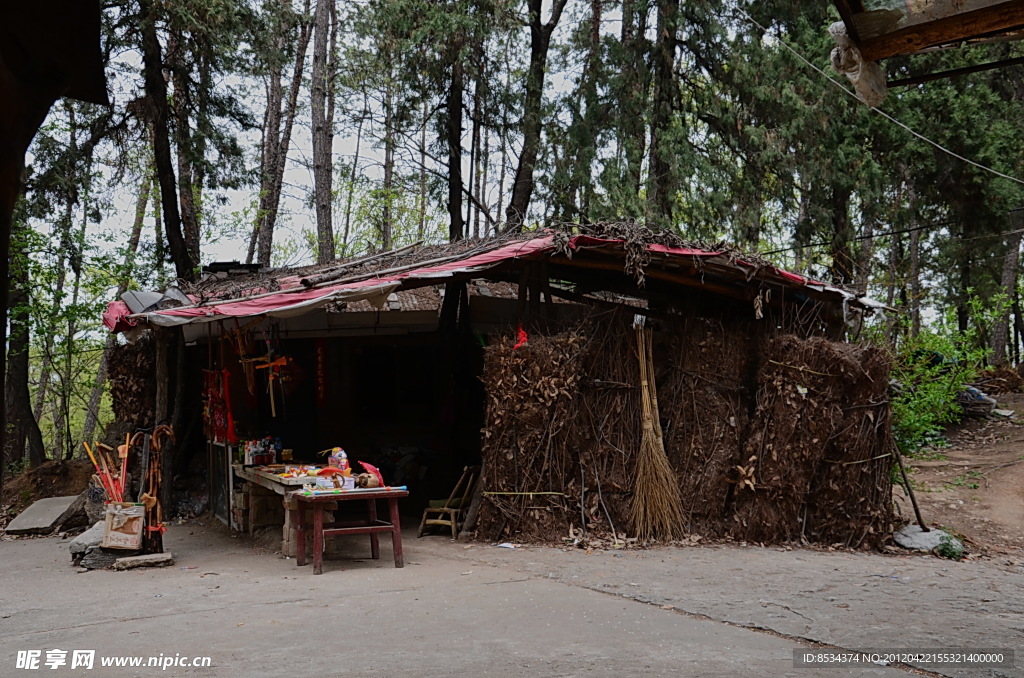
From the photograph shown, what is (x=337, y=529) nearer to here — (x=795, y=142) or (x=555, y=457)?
(x=555, y=457)

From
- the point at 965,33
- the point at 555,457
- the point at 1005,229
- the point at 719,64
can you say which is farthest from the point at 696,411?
the point at 1005,229

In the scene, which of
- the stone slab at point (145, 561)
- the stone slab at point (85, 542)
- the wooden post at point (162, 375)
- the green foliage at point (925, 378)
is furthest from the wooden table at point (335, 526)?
the green foliage at point (925, 378)

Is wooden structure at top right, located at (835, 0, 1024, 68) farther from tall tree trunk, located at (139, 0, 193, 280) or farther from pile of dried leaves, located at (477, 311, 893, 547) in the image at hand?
tall tree trunk, located at (139, 0, 193, 280)

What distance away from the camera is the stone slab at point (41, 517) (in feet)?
35.2

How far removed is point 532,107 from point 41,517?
10.7 meters

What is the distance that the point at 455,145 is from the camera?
1619 cm

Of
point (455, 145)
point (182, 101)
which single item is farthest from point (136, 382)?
point (455, 145)

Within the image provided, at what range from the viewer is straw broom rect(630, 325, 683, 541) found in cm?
828

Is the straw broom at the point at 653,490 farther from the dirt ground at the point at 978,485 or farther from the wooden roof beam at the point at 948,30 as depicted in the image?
the wooden roof beam at the point at 948,30

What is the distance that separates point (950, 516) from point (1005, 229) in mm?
9867

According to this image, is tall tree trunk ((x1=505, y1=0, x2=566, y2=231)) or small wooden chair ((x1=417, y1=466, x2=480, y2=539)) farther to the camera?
tall tree trunk ((x1=505, y1=0, x2=566, y2=231))

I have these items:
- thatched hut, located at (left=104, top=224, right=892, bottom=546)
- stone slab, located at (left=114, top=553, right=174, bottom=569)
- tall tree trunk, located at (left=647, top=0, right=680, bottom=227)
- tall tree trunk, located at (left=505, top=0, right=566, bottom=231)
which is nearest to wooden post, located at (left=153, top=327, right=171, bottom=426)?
thatched hut, located at (left=104, top=224, right=892, bottom=546)

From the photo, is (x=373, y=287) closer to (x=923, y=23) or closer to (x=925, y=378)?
(x=923, y=23)

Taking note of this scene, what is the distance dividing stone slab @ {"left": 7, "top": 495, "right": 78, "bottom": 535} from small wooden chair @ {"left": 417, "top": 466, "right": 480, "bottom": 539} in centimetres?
522
